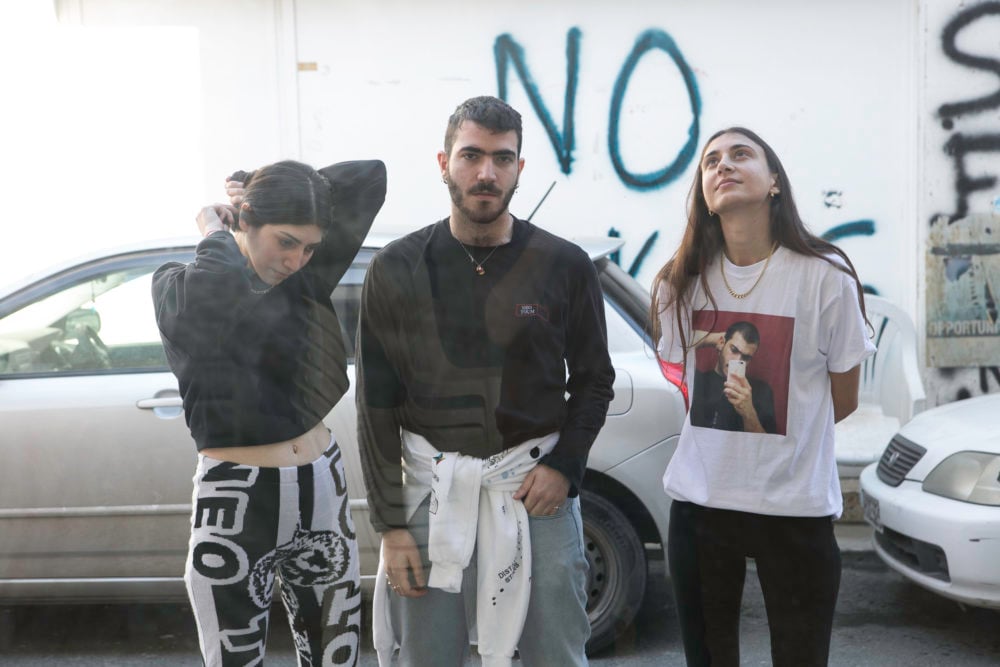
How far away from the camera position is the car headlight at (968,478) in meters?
3.91

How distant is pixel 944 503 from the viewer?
4.01 meters

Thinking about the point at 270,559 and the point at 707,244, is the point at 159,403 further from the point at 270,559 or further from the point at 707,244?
the point at 707,244

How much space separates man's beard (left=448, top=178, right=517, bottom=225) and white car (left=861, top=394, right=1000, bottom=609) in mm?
2314

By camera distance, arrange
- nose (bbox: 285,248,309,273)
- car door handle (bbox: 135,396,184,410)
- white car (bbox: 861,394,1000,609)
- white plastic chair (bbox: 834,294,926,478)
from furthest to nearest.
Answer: white plastic chair (bbox: 834,294,926,478) → car door handle (bbox: 135,396,184,410) → white car (bbox: 861,394,1000,609) → nose (bbox: 285,248,309,273)

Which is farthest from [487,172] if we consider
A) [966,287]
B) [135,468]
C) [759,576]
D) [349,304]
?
[966,287]

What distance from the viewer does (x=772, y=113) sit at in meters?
6.94

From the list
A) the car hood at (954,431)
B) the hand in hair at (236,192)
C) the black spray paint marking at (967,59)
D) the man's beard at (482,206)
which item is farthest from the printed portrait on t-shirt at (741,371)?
the black spray paint marking at (967,59)

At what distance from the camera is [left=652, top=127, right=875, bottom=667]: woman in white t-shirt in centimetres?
258

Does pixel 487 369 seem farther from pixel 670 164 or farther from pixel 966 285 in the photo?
pixel 966 285

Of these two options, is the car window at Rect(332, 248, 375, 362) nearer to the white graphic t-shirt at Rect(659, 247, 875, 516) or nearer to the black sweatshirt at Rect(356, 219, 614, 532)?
the black sweatshirt at Rect(356, 219, 614, 532)

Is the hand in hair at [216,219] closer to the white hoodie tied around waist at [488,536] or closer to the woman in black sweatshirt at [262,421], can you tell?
the woman in black sweatshirt at [262,421]

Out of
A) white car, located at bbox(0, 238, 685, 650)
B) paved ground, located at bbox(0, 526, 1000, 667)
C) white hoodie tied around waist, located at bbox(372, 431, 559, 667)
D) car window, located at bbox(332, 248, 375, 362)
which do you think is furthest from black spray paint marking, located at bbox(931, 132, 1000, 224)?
white hoodie tied around waist, located at bbox(372, 431, 559, 667)

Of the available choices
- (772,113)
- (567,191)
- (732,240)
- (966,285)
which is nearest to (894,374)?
(966,285)

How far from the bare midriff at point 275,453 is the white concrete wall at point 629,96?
460 centimetres
